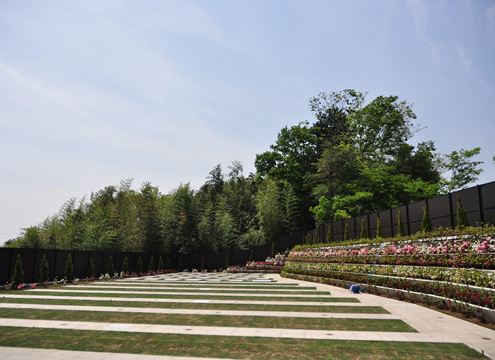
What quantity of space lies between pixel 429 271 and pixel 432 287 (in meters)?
0.68

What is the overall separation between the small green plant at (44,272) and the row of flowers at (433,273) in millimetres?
15381

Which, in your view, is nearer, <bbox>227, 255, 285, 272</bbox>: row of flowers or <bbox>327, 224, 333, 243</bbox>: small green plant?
<bbox>327, 224, 333, 243</bbox>: small green plant

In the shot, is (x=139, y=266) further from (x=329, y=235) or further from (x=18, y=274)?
(x=329, y=235)

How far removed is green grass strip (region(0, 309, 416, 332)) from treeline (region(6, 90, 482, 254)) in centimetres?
1885

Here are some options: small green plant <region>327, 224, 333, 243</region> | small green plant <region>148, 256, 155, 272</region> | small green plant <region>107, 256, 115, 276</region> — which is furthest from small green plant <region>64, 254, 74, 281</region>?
small green plant <region>327, 224, 333, 243</region>

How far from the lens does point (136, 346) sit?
598 cm

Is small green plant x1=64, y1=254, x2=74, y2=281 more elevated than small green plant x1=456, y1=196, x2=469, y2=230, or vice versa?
small green plant x1=456, y1=196, x2=469, y2=230

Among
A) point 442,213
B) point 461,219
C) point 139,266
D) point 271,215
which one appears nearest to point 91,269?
point 139,266

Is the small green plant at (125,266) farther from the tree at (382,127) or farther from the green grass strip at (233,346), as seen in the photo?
the tree at (382,127)

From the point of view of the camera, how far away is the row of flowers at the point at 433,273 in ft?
27.6

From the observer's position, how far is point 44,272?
18375 millimetres

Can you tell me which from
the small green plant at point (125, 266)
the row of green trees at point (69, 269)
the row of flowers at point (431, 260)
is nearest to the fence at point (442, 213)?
the row of flowers at point (431, 260)

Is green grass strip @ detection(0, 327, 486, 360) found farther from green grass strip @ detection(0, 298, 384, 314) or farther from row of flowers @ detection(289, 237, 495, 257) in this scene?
row of flowers @ detection(289, 237, 495, 257)

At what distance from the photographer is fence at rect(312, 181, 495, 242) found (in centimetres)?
1075
